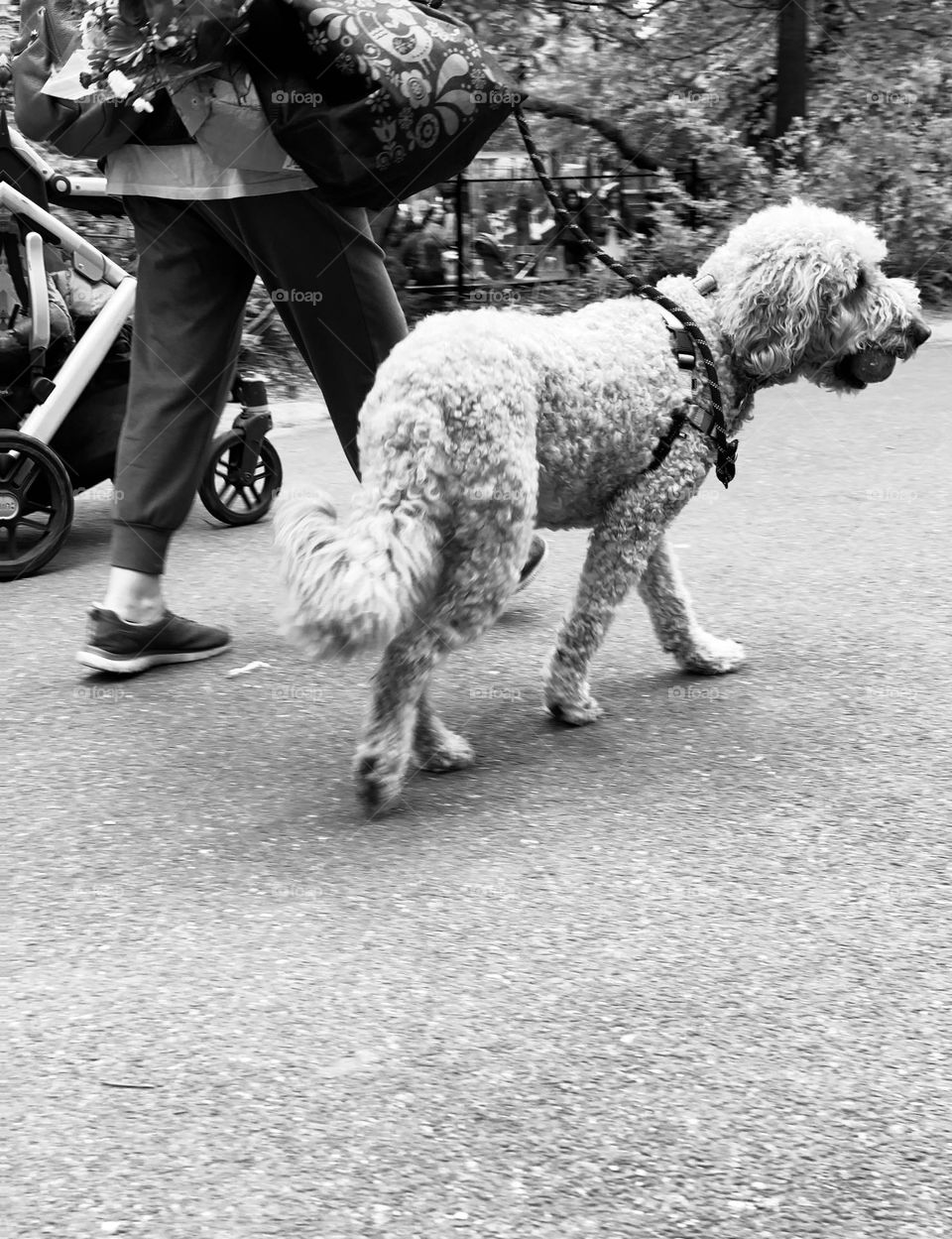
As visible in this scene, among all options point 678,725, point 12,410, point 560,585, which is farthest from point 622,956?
point 12,410

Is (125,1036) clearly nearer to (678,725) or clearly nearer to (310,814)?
(310,814)

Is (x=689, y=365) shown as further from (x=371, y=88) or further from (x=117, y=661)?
(x=117, y=661)

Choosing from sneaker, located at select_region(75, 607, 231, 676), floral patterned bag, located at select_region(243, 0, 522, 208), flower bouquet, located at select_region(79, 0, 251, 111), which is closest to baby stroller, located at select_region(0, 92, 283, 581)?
sneaker, located at select_region(75, 607, 231, 676)

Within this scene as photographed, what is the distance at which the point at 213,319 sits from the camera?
4074 millimetres

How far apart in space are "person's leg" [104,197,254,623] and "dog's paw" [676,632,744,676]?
1.46 meters

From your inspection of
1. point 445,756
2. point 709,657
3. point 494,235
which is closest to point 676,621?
point 709,657

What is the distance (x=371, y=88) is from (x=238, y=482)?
2.45 metres

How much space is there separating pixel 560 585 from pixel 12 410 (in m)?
2.01

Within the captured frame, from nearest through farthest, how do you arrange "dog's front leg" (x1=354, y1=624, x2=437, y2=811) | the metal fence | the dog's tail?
1. the dog's tail
2. "dog's front leg" (x1=354, y1=624, x2=437, y2=811)
3. the metal fence

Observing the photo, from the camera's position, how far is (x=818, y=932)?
2783 mm

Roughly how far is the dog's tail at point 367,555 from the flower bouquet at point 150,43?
1.09 m

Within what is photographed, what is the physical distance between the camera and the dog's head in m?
3.65

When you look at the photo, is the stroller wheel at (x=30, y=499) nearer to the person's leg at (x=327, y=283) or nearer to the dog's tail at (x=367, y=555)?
the person's leg at (x=327, y=283)

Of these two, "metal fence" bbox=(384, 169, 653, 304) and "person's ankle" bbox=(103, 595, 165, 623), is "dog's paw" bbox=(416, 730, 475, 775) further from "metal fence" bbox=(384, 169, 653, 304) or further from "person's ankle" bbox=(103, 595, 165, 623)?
"metal fence" bbox=(384, 169, 653, 304)
